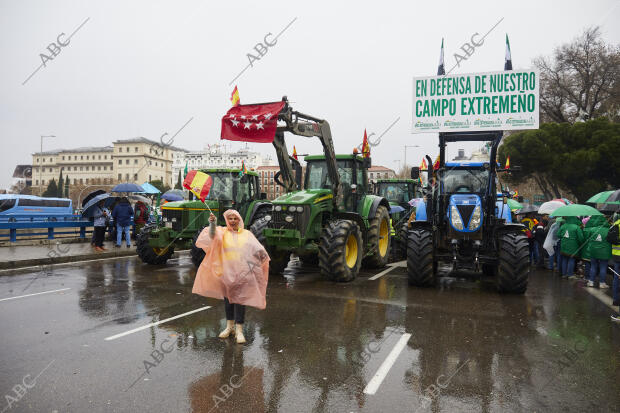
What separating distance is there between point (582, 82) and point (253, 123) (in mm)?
27834

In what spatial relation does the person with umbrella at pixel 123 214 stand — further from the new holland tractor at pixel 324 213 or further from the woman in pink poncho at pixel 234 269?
the woman in pink poncho at pixel 234 269

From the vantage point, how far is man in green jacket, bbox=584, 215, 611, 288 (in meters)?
8.61

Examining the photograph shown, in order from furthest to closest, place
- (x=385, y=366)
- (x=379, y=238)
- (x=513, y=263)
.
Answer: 1. (x=379, y=238)
2. (x=513, y=263)
3. (x=385, y=366)

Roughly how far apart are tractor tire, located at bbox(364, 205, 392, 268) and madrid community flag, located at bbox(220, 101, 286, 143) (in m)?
3.70

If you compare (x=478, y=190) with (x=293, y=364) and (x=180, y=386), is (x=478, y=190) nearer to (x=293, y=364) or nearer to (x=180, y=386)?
(x=293, y=364)

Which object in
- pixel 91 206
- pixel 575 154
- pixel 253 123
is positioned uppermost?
pixel 575 154

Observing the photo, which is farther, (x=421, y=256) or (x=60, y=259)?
(x=60, y=259)

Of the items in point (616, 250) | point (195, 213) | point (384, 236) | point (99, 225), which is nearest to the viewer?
point (616, 250)

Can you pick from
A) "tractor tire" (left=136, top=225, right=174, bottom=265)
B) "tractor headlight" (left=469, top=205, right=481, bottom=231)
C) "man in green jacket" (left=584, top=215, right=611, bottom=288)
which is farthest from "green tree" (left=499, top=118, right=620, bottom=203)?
"tractor tire" (left=136, top=225, right=174, bottom=265)

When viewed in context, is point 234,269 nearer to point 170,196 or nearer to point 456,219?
point 456,219

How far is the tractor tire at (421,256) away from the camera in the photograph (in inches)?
325

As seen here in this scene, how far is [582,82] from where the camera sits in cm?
2758

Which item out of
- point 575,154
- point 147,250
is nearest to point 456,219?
point 147,250

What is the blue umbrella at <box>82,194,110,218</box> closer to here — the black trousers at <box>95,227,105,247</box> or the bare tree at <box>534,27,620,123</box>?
the black trousers at <box>95,227,105,247</box>
